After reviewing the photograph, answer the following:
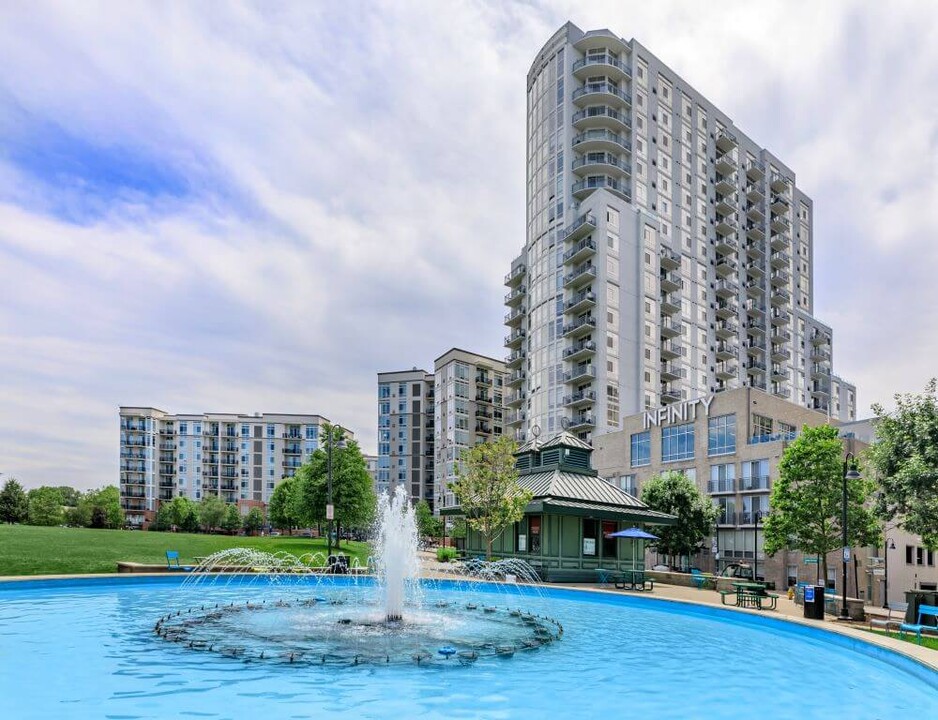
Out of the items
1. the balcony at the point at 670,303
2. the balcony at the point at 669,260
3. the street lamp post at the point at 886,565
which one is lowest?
the street lamp post at the point at 886,565

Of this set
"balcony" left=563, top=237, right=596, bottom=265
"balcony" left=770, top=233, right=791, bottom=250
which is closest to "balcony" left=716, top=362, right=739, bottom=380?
"balcony" left=770, top=233, right=791, bottom=250

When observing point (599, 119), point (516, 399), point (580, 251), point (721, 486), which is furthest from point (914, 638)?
point (516, 399)

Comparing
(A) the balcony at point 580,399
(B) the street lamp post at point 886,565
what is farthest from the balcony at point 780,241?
(B) the street lamp post at point 886,565

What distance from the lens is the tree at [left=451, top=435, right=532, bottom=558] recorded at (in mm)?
34031

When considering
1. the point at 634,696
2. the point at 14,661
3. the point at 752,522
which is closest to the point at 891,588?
the point at 752,522

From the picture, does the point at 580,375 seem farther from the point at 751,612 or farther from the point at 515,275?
the point at 751,612

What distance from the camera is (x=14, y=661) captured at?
47.2 feet

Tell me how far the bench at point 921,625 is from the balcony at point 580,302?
53.3 metres

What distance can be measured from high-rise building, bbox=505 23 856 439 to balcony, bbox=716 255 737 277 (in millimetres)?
171

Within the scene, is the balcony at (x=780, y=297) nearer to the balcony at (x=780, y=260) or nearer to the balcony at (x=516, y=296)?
the balcony at (x=780, y=260)

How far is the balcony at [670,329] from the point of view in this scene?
77.6 meters

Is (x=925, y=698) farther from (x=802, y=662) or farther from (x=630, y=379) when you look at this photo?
(x=630, y=379)

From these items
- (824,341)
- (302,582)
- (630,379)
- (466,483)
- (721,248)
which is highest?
(721,248)

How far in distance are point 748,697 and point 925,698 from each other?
10.9 feet
